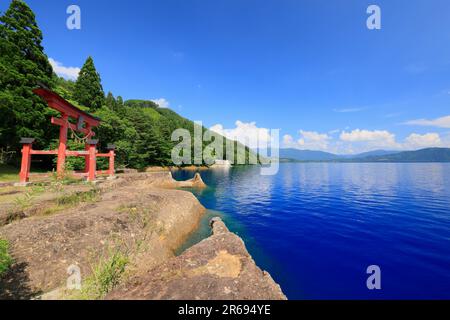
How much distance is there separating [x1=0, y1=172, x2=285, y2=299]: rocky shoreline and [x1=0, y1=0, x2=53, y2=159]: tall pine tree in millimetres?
14810

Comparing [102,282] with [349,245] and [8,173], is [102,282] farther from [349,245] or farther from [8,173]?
[8,173]

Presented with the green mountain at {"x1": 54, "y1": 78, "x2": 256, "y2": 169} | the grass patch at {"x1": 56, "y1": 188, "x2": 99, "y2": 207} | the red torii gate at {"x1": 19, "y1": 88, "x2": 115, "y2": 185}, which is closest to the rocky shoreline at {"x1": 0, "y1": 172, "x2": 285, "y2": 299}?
the grass patch at {"x1": 56, "y1": 188, "x2": 99, "y2": 207}

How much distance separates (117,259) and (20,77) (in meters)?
25.6

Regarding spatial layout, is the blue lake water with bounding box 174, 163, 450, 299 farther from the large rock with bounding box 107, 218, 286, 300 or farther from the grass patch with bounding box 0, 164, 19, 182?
the grass patch with bounding box 0, 164, 19, 182

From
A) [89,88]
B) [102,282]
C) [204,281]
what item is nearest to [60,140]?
[102,282]

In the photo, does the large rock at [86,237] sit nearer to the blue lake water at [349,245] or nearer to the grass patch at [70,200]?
the grass patch at [70,200]

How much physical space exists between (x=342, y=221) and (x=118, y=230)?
15.8 m

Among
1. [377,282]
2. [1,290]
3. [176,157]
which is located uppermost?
[176,157]

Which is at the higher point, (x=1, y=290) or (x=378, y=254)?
(x=1, y=290)

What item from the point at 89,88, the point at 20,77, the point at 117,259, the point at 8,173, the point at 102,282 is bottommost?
the point at 102,282

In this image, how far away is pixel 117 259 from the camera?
6.10 m
